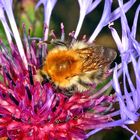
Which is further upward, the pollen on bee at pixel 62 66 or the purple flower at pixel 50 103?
the pollen on bee at pixel 62 66

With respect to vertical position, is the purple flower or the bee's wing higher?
the bee's wing

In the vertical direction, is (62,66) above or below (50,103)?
above

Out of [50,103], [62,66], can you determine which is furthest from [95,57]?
[50,103]

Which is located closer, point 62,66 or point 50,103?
point 62,66

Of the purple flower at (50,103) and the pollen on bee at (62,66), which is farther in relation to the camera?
the purple flower at (50,103)

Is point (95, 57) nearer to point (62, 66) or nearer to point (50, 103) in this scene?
point (62, 66)

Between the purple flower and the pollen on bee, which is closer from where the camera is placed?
the pollen on bee

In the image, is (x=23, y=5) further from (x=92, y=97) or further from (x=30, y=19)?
(x=92, y=97)

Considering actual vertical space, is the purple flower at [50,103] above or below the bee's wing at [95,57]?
below
